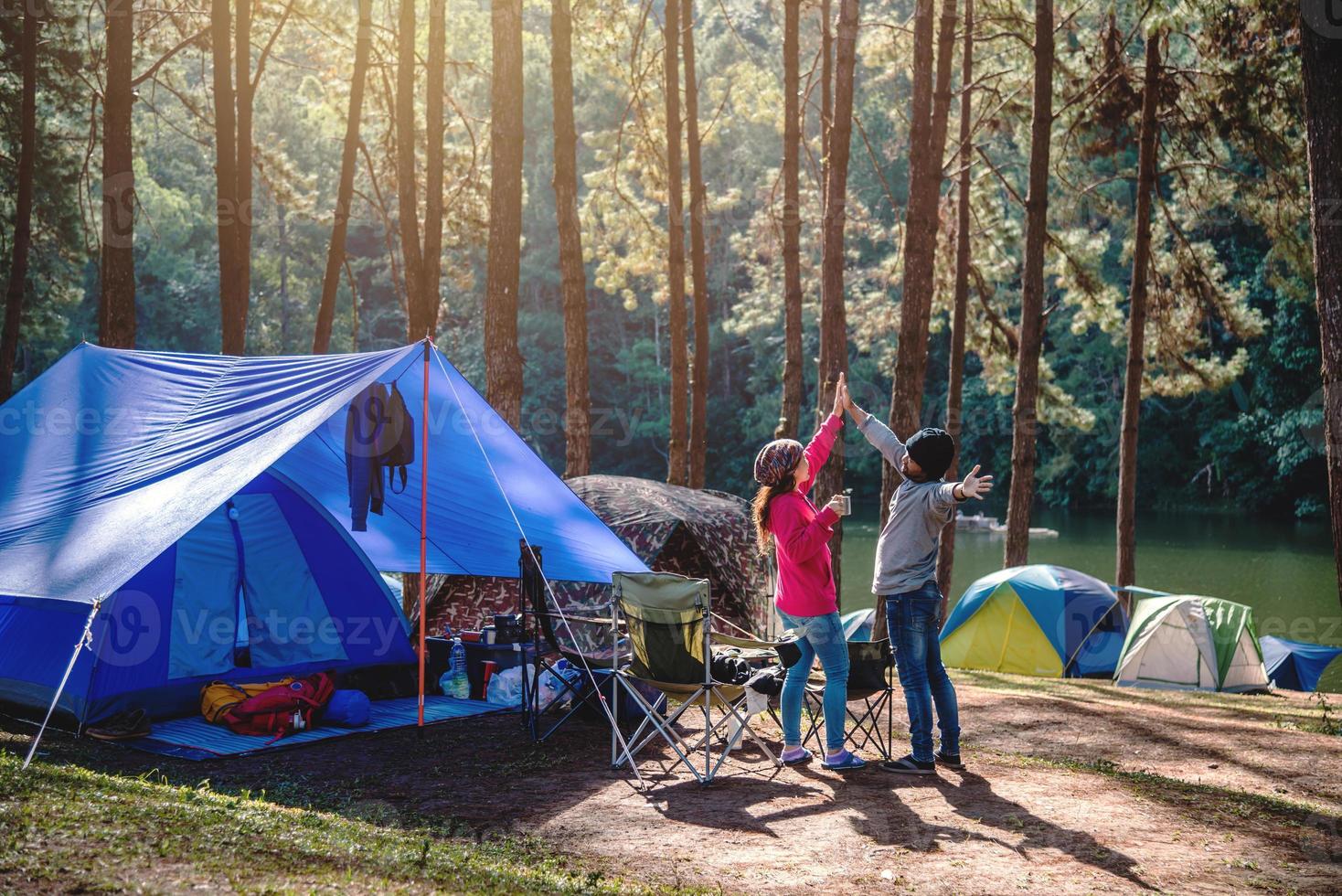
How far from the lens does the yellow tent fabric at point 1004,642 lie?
37.3ft

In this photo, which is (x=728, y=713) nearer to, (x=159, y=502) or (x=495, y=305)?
(x=159, y=502)

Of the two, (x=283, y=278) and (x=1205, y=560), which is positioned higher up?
(x=283, y=278)

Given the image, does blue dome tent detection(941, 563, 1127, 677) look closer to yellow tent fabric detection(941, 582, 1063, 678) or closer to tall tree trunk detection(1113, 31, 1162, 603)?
yellow tent fabric detection(941, 582, 1063, 678)

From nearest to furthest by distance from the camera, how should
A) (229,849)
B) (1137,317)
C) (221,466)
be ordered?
1. (229,849)
2. (221,466)
3. (1137,317)

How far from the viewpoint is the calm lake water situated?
1827 cm

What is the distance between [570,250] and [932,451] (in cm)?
646

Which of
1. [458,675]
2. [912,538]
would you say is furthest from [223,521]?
[912,538]

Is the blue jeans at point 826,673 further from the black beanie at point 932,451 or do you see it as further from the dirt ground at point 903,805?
the black beanie at point 932,451

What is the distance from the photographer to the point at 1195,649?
10531 millimetres

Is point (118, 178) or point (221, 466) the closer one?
point (221, 466)

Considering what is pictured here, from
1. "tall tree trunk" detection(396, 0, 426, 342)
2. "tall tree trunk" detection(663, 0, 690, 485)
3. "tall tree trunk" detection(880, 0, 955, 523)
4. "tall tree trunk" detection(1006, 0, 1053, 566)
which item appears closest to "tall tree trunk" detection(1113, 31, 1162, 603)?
"tall tree trunk" detection(1006, 0, 1053, 566)

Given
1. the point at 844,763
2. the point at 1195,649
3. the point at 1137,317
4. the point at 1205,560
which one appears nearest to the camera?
the point at 844,763

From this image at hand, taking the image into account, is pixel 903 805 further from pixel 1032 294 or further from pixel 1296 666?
pixel 1296 666

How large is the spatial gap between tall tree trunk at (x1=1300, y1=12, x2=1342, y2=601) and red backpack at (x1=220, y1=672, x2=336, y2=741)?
15.7 ft
